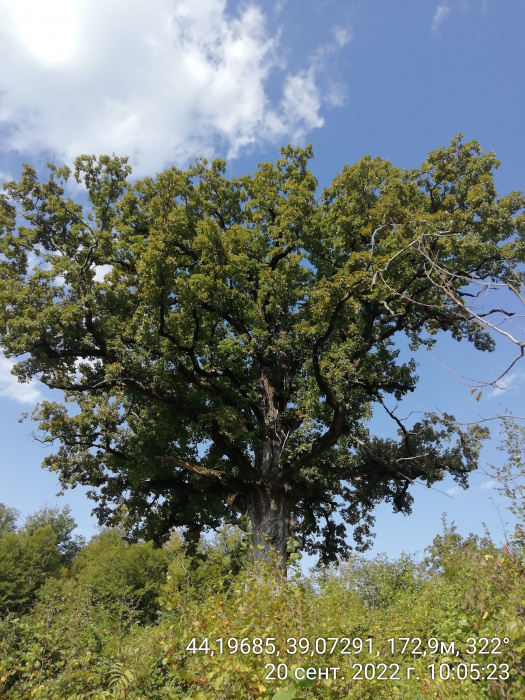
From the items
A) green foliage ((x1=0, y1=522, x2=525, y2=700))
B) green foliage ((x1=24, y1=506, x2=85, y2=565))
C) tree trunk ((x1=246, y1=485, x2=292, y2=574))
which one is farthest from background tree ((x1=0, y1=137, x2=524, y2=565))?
green foliage ((x1=24, y1=506, x2=85, y2=565))

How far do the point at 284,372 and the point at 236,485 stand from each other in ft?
13.2

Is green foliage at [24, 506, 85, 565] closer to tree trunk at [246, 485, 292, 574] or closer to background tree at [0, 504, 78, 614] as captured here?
background tree at [0, 504, 78, 614]

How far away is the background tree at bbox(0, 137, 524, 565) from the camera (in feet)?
41.2

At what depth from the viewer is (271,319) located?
1521 centimetres

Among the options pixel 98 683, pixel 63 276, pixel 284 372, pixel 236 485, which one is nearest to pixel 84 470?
pixel 236 485

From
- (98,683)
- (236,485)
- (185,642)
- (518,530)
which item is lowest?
(98,683)

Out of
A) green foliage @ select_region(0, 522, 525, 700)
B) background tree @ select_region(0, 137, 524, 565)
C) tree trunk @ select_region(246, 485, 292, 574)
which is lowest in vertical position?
green foliage @ select_region(0, 522, 525, 700)

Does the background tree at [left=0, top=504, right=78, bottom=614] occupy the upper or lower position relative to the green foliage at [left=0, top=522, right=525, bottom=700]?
upper

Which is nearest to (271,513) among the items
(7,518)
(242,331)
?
(242,331)

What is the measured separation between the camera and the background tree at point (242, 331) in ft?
41.2

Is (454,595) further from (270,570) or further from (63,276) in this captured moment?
(63,276)

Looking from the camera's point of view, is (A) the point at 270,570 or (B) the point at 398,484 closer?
(A) the point at 270,570

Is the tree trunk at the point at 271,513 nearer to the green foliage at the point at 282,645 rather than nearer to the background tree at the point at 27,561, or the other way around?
the green foliage at the point at 282,645

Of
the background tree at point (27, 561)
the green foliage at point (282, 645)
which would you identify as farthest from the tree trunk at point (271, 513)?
the background tree at point (27, 561)
